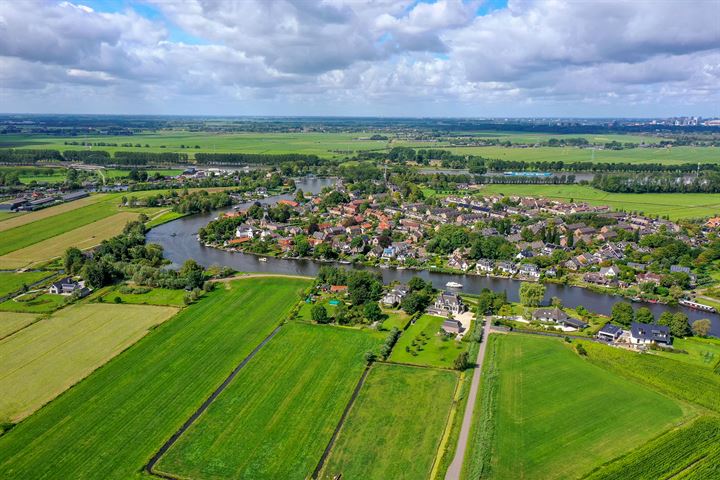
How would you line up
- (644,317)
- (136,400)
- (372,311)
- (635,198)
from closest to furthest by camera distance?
1. (136,400)
2. (644,317)
3. (372,311)
4. (635,198)

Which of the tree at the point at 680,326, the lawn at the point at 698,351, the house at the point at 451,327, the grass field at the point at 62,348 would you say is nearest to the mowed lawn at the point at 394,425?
the house at the point at 451,327

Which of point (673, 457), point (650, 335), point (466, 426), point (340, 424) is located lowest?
point (340, 424)

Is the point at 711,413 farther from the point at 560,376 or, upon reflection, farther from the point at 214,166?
the point at 214,166

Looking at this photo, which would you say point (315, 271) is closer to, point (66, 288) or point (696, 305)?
point (66, 288)

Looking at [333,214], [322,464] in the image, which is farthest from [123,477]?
[333,214]

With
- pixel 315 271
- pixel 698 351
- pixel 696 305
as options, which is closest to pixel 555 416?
pixel 698 351

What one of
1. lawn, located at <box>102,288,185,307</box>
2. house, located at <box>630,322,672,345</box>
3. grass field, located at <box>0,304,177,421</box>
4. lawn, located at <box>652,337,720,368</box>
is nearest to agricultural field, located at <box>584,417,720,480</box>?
lawn, located at <box>652,337,720,368</box>

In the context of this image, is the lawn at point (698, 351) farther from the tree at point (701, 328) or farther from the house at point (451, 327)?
the house at point (451, 327)
